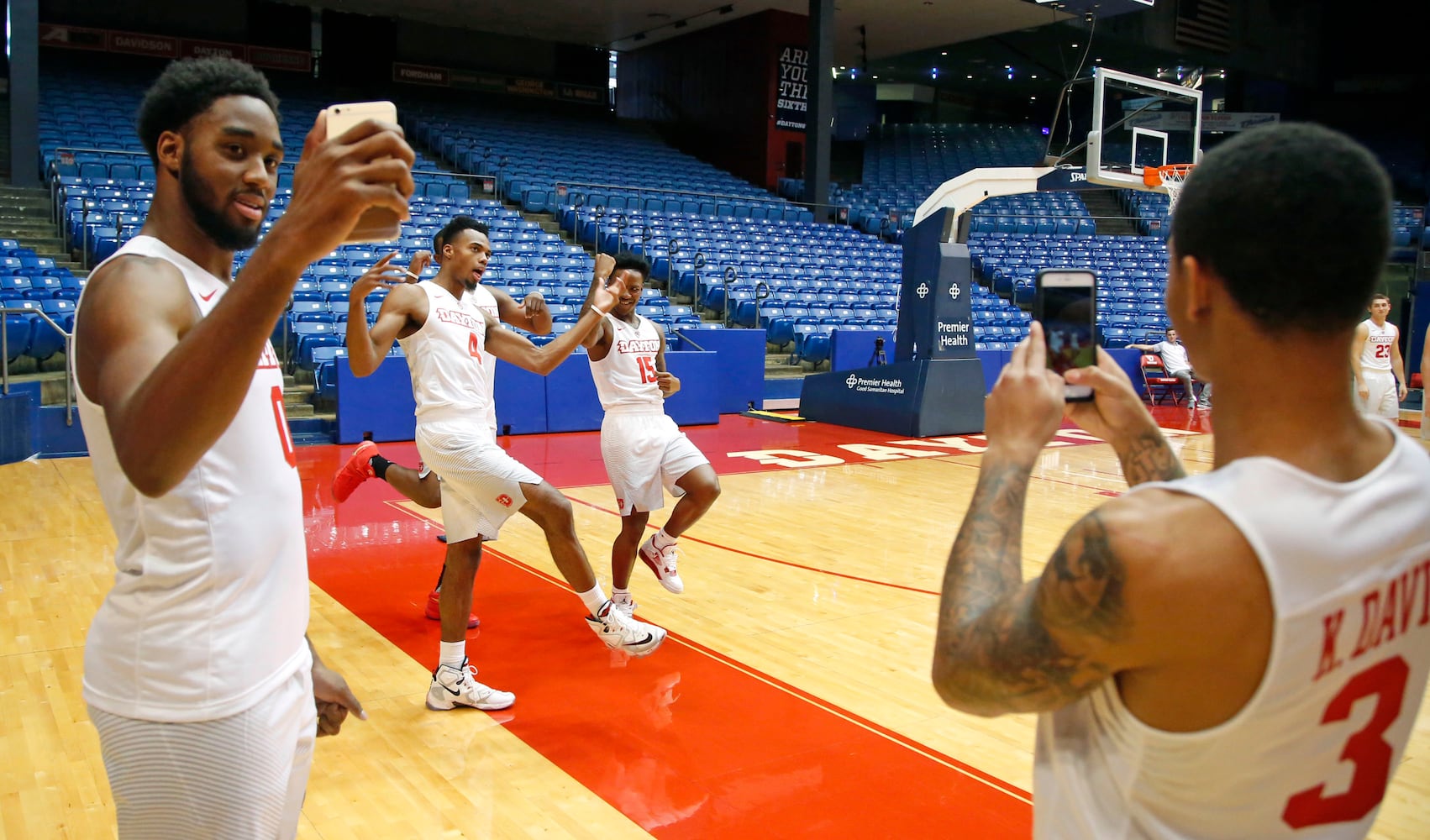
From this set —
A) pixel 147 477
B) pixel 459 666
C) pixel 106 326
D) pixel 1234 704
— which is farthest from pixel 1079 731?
pixel 459 666

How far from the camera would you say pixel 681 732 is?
3.61m

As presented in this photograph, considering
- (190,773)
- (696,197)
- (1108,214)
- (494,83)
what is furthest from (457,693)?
(1108,214)

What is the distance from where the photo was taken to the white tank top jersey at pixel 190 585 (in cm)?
140

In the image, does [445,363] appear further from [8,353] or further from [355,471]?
[8,353]

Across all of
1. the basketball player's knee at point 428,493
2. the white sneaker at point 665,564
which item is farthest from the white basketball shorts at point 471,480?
the white sneaker at point 665,564

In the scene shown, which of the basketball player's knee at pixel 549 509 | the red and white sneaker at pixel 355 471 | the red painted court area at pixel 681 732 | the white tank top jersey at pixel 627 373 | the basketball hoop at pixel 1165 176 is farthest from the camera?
the basketball hoop at pixel 1165 176

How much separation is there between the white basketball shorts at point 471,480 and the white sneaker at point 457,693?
0.53m

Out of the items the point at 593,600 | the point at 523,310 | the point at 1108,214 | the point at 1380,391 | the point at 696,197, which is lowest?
the point at 593,600

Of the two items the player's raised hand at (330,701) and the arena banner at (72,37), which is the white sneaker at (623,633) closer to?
the player's raised hand at (330,701)

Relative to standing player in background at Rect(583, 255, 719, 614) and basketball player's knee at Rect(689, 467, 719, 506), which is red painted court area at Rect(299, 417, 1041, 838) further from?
basketball player's knee at Rect(689, 467, 719, 506)

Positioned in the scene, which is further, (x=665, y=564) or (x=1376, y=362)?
(x=1376, y=362)

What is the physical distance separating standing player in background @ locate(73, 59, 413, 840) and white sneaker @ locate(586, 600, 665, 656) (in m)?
2.43

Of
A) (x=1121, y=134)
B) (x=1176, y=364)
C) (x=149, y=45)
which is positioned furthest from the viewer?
(x=149, y=45)

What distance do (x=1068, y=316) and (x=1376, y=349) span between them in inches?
343
